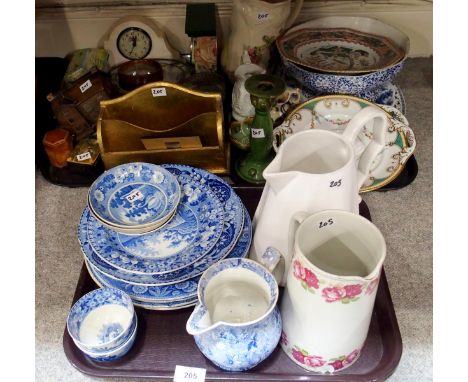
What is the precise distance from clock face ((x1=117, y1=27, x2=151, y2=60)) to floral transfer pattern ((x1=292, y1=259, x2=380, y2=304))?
71 cm

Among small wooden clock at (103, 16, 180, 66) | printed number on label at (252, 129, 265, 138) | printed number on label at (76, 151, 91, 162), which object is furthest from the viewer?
small wooden clock at (103, 16, 180, 66)

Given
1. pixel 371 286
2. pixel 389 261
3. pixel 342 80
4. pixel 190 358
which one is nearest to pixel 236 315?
pixel 190 358

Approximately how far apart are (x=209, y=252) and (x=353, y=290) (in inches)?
8.9

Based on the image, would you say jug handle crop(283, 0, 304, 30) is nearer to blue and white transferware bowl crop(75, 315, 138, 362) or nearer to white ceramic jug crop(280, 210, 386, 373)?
Result: white ceramic jug crop(280, 210, 386, 373)

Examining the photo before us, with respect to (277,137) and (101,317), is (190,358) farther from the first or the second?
(277,137)

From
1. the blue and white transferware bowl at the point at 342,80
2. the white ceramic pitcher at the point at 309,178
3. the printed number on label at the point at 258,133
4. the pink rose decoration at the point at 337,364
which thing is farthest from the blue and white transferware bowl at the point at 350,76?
the pink rose decoration at the point at 337,364

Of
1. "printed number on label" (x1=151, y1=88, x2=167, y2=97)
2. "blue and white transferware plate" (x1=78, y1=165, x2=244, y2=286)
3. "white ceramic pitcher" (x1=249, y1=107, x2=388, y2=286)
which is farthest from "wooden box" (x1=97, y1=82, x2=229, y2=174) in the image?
"white ceramic pitcher" (x1=249, y1=107, x2=388, y2=286)

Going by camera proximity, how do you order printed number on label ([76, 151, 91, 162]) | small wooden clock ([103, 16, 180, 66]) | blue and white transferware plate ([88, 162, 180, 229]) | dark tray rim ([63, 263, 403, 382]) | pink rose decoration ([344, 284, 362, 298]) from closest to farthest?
pink rose decoration ([344, 284, 362, 298]) < dark tray rim ([63, 263, 403, 382]) < blue and white transferware plate ([88, 162, 180, 229]) < printed number on label ([76, 151, 91, 162]) < small wooden clock ([103, 16, 180, 66])

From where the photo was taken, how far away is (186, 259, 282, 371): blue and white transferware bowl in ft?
1.83

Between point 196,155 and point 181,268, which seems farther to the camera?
point 196,155

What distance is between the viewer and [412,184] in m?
0.92

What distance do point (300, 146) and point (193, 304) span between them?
0.80ft

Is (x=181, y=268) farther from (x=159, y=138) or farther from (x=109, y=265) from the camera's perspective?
(x=159, y=138)

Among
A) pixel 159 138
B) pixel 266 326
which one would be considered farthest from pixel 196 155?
pixel 266 326
